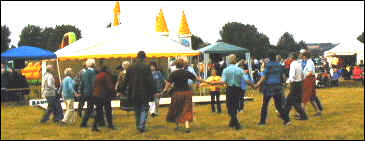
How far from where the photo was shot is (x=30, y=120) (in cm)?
1304

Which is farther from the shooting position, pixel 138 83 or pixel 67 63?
pixel 67 63

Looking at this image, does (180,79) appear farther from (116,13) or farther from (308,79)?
(116,13)

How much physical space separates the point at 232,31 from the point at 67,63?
2443 inches

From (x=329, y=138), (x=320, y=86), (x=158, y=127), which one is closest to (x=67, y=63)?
(x=320, y=86)

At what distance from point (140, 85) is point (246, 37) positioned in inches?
2841

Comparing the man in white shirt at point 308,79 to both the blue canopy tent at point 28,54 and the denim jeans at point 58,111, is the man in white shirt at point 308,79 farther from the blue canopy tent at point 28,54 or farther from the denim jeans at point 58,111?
the blue canopy tent at point 28,54

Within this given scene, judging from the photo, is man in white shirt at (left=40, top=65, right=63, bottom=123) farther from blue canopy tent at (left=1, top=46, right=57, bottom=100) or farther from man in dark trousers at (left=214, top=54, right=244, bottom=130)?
blue canopy tent at (left=1, top=46, right=57, bottom=100)

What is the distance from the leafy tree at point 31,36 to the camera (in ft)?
238

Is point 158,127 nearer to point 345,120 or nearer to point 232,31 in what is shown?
point 345,120

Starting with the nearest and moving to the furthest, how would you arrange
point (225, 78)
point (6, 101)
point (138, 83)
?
point (138, 83) < point (225, 78) < point (6, 101)

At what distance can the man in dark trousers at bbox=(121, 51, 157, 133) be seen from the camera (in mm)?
9508

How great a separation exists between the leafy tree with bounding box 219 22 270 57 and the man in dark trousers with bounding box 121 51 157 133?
6928 centimetres

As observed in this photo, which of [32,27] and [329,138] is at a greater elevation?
[32,27]

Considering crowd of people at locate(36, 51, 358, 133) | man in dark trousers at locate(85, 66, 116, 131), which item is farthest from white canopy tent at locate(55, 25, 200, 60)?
man in dark trousers at locate(85, 66, 116, 131)
